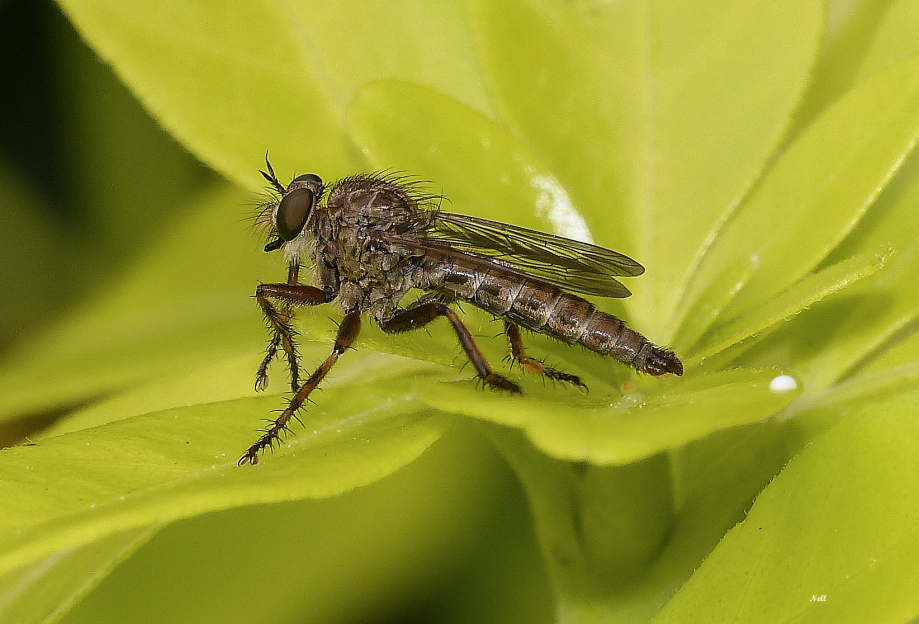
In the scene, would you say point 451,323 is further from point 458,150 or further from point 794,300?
point 794,300

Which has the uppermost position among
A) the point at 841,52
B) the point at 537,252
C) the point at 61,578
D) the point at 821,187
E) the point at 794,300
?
the point at 841,52

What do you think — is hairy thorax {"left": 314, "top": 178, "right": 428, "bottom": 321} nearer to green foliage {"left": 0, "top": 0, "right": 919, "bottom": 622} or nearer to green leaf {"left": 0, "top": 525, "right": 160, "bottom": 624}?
green foliage {"left": 0, "top": 0, "right": 919, "bottom": 622}

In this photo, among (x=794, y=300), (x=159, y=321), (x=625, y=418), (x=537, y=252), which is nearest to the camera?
(x=625, y=418)

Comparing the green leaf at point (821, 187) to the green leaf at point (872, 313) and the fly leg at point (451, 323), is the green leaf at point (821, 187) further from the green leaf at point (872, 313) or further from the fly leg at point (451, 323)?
the fly leg at point (451, 323)

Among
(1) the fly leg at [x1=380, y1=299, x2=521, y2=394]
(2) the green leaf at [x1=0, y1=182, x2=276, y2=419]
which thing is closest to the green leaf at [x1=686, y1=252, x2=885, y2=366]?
(1) the fly leg at [x1=380, y1=299, x2=521, y2=394]

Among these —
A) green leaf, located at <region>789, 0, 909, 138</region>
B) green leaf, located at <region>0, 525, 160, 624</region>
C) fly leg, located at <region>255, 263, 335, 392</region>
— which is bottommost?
green leaf, located at <region>0, 525, 160, 624</region>

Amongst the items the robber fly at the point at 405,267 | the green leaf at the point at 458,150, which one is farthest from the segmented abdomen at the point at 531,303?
the green leaf at the point at 458,150

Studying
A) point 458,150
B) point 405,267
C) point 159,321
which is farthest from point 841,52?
point 159,321
